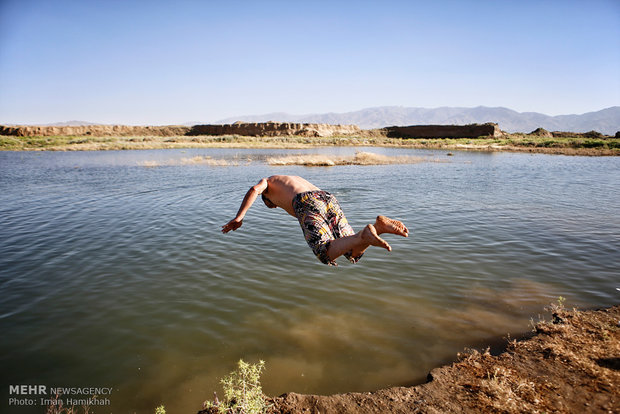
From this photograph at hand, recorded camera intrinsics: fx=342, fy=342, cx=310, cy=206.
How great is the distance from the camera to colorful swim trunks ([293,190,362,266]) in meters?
4.15

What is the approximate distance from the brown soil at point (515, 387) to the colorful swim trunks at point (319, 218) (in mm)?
1559

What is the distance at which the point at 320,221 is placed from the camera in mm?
4281

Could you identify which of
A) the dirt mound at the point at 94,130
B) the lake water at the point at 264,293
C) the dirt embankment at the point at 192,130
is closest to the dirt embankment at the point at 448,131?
the dirt embankment at the point at 192,130

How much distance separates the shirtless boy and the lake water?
62.5 inches

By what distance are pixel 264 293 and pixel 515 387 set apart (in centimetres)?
397

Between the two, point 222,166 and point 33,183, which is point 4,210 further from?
point 222,166

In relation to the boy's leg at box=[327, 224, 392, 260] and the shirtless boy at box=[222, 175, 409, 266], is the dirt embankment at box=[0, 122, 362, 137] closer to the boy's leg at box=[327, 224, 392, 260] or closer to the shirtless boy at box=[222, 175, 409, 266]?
the shirtless boy at box=[222, 175, 409, 266]

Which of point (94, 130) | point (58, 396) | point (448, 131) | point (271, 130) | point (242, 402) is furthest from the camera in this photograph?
point (94, 130)

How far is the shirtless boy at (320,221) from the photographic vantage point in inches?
144

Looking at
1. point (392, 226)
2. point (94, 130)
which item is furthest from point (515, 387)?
point (94, 130)

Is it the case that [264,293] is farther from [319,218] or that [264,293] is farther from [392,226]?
[392,226]

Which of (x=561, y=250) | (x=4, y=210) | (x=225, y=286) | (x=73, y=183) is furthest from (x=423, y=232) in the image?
(x=73, y=183)

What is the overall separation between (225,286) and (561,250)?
788 cm

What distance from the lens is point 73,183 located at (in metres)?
19.3
